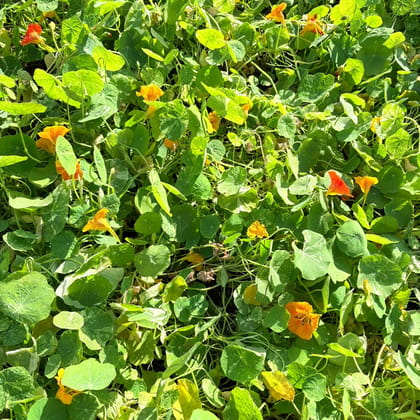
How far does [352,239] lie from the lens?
1.31 meters

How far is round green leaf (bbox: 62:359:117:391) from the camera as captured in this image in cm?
104

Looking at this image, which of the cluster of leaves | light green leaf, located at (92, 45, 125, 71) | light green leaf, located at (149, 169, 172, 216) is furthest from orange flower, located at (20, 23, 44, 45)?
light green leaf, located at (149, 169, 172, 216)

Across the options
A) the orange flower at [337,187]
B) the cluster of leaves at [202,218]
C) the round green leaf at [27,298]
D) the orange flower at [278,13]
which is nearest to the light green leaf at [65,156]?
the cluster of leaves at [202,218]

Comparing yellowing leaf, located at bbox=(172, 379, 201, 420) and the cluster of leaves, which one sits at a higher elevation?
the cluster of leaves

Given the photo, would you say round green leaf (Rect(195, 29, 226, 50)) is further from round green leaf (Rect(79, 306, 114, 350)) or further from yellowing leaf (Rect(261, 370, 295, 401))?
yellowing leaf (Rect(261, 370, 295, 401))

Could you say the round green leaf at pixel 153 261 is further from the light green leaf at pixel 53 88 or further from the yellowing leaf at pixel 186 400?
the light green leaf at pixel 53 88

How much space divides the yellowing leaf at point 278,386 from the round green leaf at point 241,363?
25mm

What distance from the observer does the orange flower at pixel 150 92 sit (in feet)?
4.63

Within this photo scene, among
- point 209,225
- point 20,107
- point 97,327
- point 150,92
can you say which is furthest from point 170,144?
point 97,327

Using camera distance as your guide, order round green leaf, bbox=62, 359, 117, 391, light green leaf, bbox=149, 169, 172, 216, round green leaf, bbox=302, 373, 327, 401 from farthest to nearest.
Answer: light green leaf, bbox=149, 169, 172, 216 < round green leaf, bbox=302, 373, 327, 401 < round green leaf, bbox=62, 359, 117, 391

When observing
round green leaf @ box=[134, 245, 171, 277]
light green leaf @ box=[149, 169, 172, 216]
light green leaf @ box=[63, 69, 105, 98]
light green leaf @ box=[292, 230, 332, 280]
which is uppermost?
light green leaf @ box=[63, 69, 105, 98]

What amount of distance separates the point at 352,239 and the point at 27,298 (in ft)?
2.45

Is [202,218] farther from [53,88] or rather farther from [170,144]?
[53,88]

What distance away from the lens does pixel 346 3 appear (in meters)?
1.74
